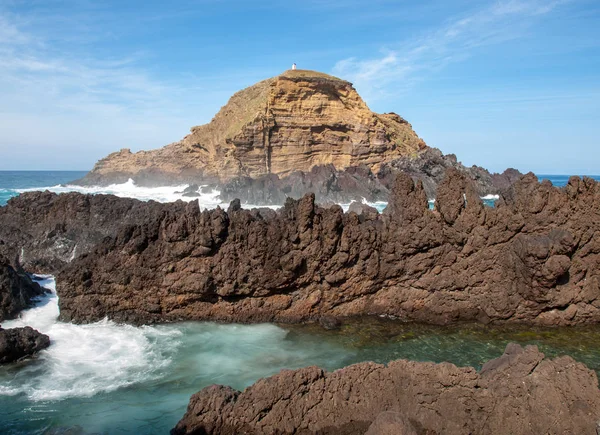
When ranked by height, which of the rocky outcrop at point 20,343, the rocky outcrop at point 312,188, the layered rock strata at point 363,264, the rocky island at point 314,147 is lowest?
the rocky outcrop at point 20,343

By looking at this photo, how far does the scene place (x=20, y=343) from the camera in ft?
30.5

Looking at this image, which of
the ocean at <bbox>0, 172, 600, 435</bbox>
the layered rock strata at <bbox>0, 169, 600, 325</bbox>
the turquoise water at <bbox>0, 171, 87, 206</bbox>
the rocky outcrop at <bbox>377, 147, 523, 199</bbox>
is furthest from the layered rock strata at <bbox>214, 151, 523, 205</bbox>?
the ocean at <bbox>0, 172, 600, 435</bbox>

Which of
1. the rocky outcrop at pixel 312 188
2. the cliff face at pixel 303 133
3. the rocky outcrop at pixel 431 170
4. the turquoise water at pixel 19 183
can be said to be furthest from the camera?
the turquoise water at pixel 19 183

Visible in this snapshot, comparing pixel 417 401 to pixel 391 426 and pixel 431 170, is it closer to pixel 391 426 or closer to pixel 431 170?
pixel 391 426

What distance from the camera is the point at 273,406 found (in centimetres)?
670

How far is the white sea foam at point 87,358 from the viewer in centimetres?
827

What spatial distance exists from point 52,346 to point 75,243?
23.6ft

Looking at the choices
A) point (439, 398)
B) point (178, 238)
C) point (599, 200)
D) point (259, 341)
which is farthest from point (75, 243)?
point (599, 200)

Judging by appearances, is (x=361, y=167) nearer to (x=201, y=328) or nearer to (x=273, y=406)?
(x=201, y=328)

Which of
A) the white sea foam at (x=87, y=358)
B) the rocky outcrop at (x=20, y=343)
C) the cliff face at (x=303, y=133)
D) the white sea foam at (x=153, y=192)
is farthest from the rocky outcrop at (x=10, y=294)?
the cliff face at (x=303, y=133)

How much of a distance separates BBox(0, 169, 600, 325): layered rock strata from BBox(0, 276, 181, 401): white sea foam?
563 millimetres

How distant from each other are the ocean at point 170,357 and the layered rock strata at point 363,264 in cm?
55

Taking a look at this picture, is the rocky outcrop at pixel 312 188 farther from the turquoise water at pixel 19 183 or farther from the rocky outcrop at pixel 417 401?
the rocky outcrop at pixel 417 401

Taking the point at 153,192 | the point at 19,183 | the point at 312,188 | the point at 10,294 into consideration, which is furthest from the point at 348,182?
→ the point at 19,183
